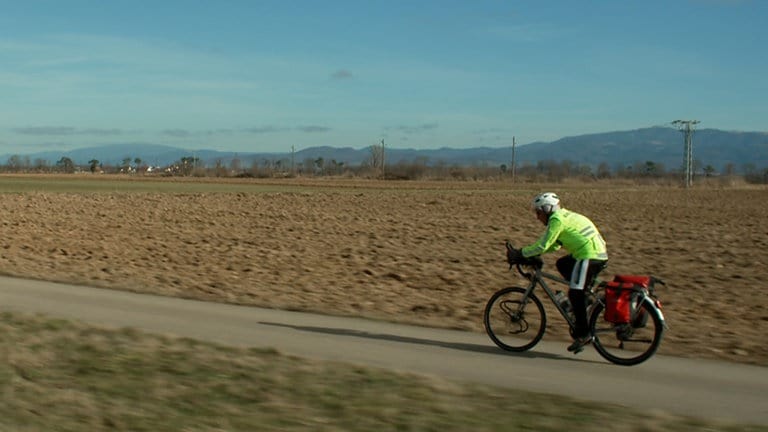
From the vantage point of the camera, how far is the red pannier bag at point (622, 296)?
9.14 metres

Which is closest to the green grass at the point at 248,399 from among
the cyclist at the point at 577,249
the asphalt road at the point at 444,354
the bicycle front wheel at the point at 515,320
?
the asphalt road at the point at 444,354

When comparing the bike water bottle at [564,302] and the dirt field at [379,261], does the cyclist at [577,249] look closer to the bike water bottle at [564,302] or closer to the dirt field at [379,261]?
the bike water bottle at [564,302]

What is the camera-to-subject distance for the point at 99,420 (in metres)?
6.75

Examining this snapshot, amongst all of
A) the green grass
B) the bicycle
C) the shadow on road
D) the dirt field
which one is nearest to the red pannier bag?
the bicycle

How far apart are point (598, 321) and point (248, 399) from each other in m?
3.88

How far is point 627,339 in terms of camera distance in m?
9.22

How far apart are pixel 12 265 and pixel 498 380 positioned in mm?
12958

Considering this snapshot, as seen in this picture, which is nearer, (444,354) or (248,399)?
(248,399)

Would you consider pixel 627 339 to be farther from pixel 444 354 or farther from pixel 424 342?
pixel 424 342

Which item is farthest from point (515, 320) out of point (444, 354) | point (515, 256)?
point (444, 354)

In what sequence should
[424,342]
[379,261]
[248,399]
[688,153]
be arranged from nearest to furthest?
1. [248,399]
2. [424,342]
3. [379,261]
4. [688,153]

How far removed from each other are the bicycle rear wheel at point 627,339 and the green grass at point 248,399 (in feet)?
5.73

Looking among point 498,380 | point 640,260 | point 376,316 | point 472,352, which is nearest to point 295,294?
point 376,316

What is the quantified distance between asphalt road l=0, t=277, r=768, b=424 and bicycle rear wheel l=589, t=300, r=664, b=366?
4.7 inches
